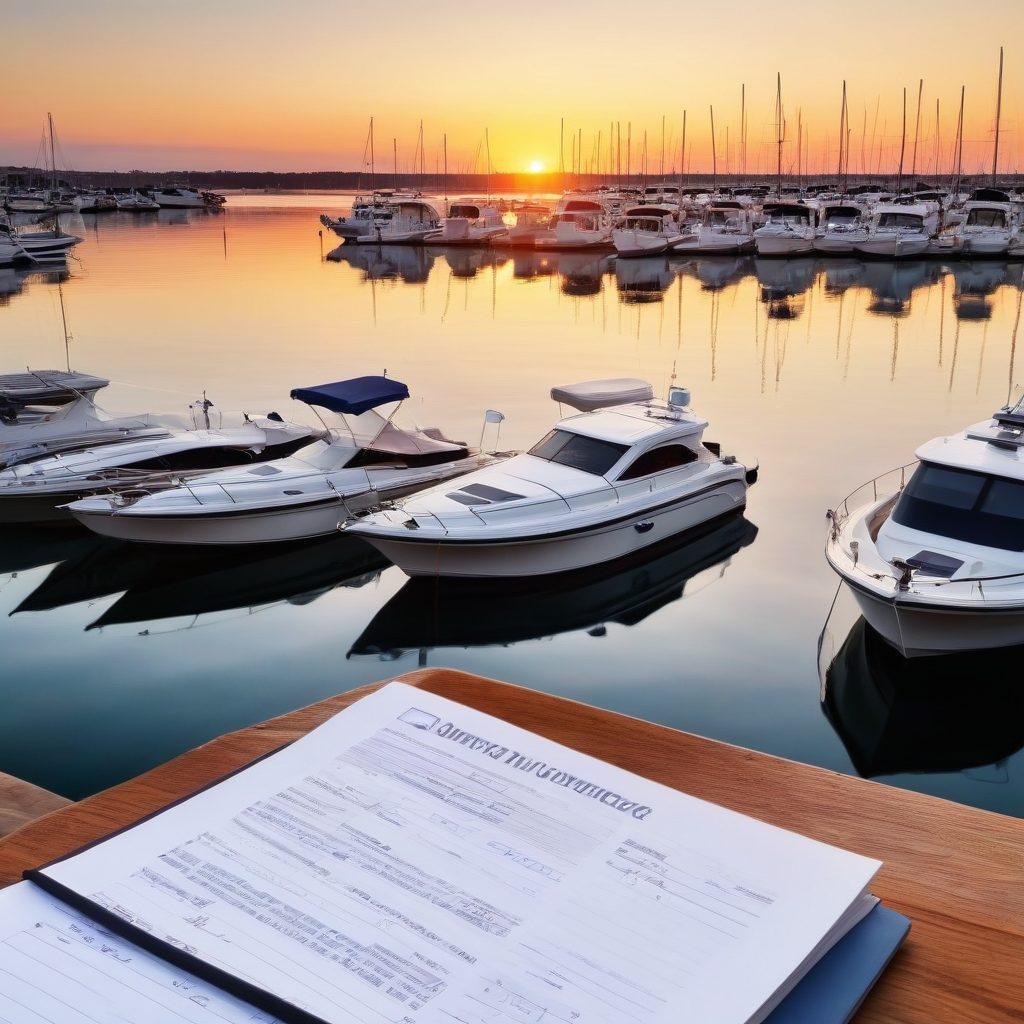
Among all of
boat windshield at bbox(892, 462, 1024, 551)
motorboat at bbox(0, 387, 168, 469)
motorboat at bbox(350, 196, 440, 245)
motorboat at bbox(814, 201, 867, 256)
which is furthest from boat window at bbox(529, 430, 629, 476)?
motorboat at bbox(350, 196, 440, 245)

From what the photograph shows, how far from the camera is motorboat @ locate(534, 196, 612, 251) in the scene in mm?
51812

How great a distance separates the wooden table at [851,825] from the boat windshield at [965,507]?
7.38 meters

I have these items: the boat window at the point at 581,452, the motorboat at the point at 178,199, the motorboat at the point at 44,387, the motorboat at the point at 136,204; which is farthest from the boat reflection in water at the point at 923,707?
the motorboat at the point at 178,199

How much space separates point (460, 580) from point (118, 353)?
1646 centimetres

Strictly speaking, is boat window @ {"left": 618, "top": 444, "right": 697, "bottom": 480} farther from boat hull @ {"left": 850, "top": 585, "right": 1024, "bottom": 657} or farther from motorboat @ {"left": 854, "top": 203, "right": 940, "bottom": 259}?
motorboat @ {"left": 854, "top": 203, "right": 940, "bottom": 259}

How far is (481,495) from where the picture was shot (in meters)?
9.91

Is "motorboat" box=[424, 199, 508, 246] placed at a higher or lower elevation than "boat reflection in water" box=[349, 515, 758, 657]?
higher

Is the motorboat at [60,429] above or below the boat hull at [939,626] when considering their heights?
above

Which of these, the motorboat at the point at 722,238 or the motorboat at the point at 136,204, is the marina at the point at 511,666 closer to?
the motorboat at the point at 722,238

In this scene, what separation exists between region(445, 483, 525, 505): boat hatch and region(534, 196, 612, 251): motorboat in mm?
43905

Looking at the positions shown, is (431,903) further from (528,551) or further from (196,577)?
(196,577)

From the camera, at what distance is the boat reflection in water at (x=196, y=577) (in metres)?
9.95

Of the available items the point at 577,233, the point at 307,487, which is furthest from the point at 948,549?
the point at 577,233

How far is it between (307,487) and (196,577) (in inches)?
58.0
